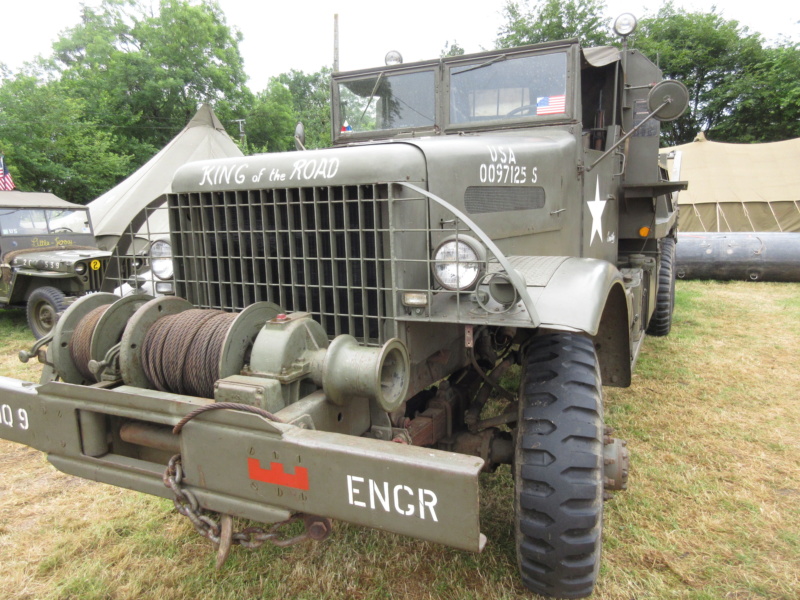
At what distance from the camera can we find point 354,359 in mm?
2129

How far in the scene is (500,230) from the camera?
3.14 metres

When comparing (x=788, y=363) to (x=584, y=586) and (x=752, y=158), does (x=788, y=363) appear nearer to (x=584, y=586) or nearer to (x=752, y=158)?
(x=584, y=586)

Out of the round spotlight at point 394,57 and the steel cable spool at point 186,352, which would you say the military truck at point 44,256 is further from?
the steel cable spool at point 186,352

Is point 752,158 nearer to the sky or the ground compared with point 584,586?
nearer to the sky

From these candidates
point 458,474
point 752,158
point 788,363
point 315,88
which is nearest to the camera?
point 458,474

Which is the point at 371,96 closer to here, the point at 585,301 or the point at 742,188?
the point at 585,301

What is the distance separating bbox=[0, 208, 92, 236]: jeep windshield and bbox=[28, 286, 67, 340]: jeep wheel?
5.68 feet

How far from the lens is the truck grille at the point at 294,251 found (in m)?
2.47

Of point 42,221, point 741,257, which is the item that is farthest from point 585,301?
point 741,257

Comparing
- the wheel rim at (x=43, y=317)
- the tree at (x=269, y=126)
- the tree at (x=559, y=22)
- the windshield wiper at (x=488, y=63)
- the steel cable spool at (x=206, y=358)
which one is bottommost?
the wheel rim at (x=43, y=317)

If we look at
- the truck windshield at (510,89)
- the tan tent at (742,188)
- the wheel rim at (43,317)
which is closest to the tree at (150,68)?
the wheel rim at (43,317)

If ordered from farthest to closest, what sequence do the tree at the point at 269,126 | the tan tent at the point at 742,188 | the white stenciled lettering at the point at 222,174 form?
the tree at the point at 269,126 < the tan tent at the point at 742,188 < the white stenciled lettering at the point at 222,174

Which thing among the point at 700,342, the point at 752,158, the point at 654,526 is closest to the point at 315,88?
the point at 752,158

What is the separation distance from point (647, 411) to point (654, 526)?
68.7 inches
